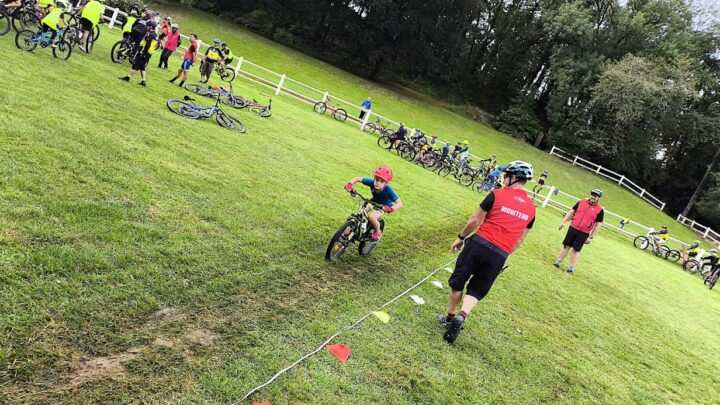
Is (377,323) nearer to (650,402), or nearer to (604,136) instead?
(650,402)

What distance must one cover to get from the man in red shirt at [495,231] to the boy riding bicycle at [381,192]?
5.08ft

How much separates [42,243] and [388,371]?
3.63 meters

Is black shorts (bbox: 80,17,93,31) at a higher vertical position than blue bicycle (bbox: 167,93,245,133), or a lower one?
higher

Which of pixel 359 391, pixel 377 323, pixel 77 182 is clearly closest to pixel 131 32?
pixel 77 182

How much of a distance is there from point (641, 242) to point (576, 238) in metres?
15.4

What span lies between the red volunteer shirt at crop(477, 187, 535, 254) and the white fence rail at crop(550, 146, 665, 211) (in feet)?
119

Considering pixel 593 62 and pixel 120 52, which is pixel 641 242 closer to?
pixel 593 62

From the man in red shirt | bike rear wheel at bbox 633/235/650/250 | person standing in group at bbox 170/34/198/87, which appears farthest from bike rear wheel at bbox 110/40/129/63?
bike rear wheel at bbox 633/235/650/250

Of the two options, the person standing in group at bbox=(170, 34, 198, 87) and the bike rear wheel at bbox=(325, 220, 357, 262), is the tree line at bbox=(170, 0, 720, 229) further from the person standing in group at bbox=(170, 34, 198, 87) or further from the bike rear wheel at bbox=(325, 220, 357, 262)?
the bike rear wheel at bbox=(325, 220, 357, 262)

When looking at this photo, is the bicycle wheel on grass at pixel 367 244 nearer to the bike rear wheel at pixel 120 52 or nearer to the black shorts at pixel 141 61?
the black shorts at pixel 141 61

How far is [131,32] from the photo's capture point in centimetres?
1324

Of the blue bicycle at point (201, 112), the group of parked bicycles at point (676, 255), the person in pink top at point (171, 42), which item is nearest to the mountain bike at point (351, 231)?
the blue bicycle at point (201, 112)

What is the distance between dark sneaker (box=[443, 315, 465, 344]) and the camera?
535 cm

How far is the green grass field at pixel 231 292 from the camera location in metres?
3.56
